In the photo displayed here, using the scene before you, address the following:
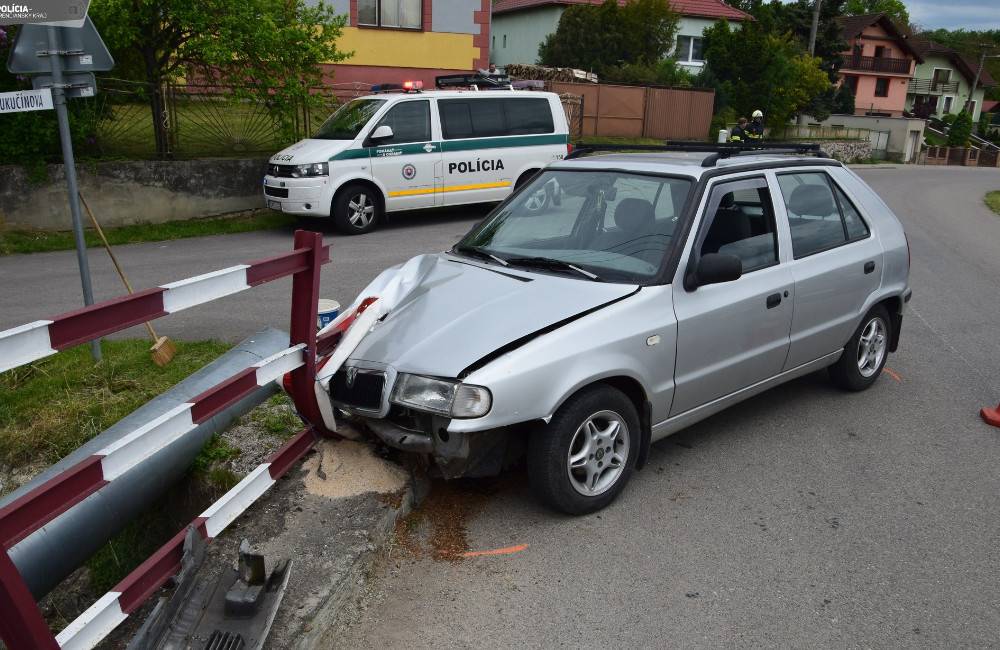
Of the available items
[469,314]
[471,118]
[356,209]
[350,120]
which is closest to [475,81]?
[471,118]

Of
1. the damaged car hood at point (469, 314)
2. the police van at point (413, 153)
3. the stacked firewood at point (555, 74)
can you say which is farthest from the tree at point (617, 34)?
the damaged car hood at point (469, 314)

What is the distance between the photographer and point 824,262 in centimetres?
545

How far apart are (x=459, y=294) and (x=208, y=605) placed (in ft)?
6.40

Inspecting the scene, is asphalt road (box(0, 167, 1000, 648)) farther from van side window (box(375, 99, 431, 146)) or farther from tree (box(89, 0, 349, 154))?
tree (box(89, 0, 349, 154))

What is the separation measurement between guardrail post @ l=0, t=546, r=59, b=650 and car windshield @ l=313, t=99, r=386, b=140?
1055cm

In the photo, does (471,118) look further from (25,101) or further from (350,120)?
(25,101)

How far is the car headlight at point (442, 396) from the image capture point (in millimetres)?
3766

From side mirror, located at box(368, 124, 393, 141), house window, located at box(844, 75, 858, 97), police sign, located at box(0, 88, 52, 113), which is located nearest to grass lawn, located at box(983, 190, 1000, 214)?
side mirror, located at box(368, 124, 393, 141)

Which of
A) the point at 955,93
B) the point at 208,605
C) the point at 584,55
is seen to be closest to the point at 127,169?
the point at 208,605

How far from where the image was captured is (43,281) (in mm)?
9695

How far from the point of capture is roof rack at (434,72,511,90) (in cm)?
1427

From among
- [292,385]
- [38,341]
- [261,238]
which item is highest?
[38,341]

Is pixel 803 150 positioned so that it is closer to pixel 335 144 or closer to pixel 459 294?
pixel 459 294

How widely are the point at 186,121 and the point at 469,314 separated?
11.1m
